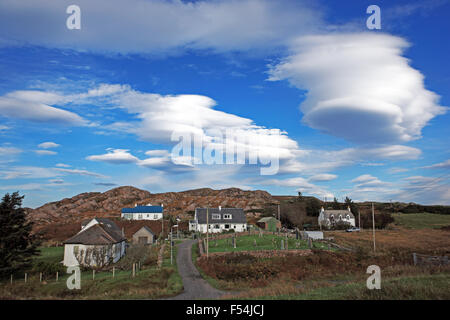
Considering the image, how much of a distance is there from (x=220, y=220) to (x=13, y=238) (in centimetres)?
4526

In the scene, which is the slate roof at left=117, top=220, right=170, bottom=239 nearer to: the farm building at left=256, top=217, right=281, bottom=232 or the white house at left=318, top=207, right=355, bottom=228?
the farm building at left=256, top=217, right=281, bottom=232

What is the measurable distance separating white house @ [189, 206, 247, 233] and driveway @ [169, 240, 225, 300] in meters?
31.1

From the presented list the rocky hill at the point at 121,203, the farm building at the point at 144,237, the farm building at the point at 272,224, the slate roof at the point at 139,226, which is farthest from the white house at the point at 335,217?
the farm building at the point at 144,237

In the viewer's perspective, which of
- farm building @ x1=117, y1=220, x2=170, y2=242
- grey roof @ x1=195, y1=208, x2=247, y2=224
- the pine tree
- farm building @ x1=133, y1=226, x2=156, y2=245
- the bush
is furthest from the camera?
farm building @ x1=117, y1=220, x2=170, y2=242

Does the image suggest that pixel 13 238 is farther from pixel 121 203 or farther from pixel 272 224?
pixel 121 203

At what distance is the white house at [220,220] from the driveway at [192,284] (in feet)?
102

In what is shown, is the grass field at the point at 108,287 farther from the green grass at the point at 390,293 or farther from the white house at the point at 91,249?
the green grass at the point at 390,293

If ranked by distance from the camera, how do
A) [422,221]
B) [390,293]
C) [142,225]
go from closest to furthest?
[390,293] < [142,225] < [422,221]

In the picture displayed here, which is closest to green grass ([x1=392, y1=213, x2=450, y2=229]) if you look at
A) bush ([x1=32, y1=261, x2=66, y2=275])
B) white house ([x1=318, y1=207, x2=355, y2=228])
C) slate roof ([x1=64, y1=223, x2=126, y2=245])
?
white house ([x1=318, y1=207, x2=355, y2=228])

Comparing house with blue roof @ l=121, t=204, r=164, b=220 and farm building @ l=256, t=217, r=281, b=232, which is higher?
house with blue roof @ l=121, t=204, r=164, b=220

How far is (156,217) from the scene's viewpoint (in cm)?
8944

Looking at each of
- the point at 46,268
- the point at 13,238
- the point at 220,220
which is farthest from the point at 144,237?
the point at 13,238

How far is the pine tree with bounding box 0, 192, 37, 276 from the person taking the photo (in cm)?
2984

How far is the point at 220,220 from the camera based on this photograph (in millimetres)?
70562
